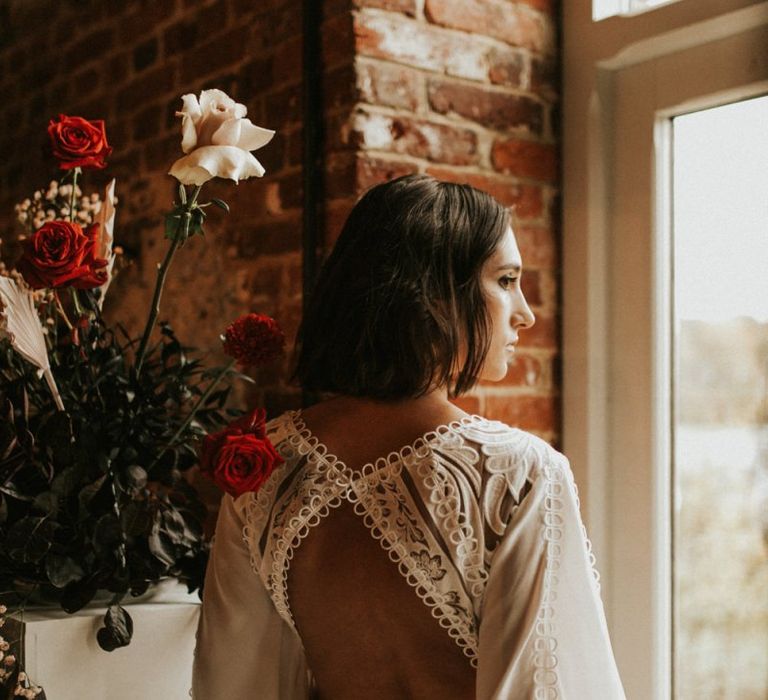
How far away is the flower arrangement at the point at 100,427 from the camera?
1.37 metres

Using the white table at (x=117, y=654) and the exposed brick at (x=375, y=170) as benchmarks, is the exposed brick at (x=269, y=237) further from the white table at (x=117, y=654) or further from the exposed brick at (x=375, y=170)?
the white table at (x=117, y=654)

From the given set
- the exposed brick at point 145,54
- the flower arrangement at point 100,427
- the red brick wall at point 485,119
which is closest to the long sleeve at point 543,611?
the flower arrangement at point 100,427

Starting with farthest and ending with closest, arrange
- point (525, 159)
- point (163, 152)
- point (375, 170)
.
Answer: point (163, 152)
point (525, 159)
point (375, 170)

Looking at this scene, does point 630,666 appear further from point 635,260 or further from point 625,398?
point 635,260

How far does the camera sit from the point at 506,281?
1464mm

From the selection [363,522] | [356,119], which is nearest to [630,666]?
[363,522]

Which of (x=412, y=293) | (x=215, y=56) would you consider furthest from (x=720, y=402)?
(x=215, y=56)

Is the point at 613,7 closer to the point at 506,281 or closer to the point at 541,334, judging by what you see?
the point at 541,334

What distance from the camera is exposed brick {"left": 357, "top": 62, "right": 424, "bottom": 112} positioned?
190 cm

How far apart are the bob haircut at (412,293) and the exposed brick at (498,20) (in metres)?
0.70

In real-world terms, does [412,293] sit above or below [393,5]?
below

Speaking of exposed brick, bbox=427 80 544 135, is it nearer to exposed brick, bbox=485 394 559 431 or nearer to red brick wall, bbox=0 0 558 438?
red brick wall, bbox=0 0 558 438

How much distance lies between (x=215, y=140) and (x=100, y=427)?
1.56ft

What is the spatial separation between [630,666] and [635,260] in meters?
0.86
